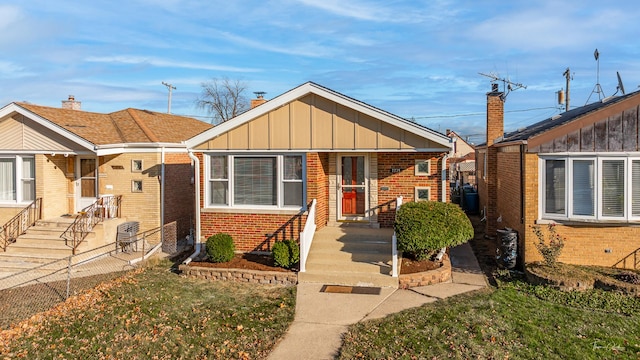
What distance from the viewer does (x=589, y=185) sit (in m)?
10.8

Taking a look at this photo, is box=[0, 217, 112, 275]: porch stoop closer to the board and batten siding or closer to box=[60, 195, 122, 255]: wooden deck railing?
box=[60, 195, 122, 255]: wooden deck railing

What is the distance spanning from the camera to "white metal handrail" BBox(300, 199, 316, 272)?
11000 mm

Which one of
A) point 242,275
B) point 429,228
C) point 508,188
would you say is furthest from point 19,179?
point 508,188

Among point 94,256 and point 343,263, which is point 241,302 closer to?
point 343,263

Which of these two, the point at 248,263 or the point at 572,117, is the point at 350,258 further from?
the point at 572,117

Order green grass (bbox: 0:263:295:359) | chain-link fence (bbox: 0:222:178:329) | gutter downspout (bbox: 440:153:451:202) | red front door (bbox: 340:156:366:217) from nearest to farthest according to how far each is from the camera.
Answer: green grass (bbox: 0:263:295:359) < chain-link fence (bbox: 0:222:178:329) < gutter downspout (bbox: 440:153:451:202) < red front door (bbox: 340:156:366:217)

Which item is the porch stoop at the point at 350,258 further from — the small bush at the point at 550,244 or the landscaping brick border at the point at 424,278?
the small bush at the point at 550,244

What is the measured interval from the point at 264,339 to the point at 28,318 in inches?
195

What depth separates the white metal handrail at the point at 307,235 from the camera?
11000 mm

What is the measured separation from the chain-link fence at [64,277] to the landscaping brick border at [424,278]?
7230mm

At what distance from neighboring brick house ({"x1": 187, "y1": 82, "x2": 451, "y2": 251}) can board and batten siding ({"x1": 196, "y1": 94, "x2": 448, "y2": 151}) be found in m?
0.03

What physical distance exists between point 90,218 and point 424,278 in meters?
10.6

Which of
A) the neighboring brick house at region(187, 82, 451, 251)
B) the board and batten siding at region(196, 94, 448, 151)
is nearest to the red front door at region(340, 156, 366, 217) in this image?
the neighboring brick house at region(187, 82, 451, 251)

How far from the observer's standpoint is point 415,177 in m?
12.9
